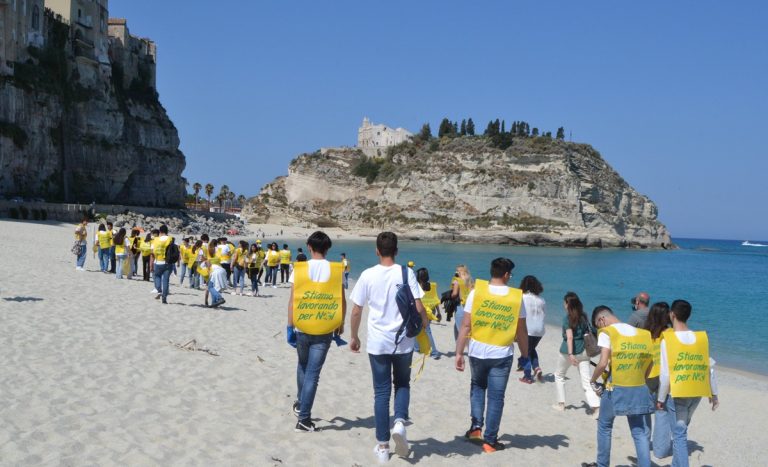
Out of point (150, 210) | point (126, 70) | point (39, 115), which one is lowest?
point (150, 210)

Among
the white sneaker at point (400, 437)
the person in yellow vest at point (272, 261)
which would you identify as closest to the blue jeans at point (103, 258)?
the person in yellow vest at point (272, 261)

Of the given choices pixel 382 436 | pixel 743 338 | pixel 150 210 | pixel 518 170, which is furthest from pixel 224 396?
pixel 518 170

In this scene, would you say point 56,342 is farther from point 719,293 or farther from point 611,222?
point 611,222

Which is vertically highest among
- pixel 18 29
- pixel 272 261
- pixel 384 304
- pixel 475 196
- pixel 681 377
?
pixel 18 29

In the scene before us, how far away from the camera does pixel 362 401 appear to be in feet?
22.1

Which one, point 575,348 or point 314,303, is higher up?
point 314,303

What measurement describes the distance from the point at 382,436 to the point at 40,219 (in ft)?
162

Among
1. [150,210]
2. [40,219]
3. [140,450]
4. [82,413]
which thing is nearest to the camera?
[140,450]

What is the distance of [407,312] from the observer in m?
4.68

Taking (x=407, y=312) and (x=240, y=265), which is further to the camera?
(x=240, y=265)

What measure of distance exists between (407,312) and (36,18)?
6119cm

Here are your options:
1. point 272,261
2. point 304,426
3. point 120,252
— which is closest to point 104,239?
point 120,252

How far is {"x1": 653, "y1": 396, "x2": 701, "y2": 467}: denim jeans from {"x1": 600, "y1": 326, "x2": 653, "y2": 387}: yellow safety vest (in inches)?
18.8

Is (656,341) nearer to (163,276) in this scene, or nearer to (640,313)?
(640,313)
